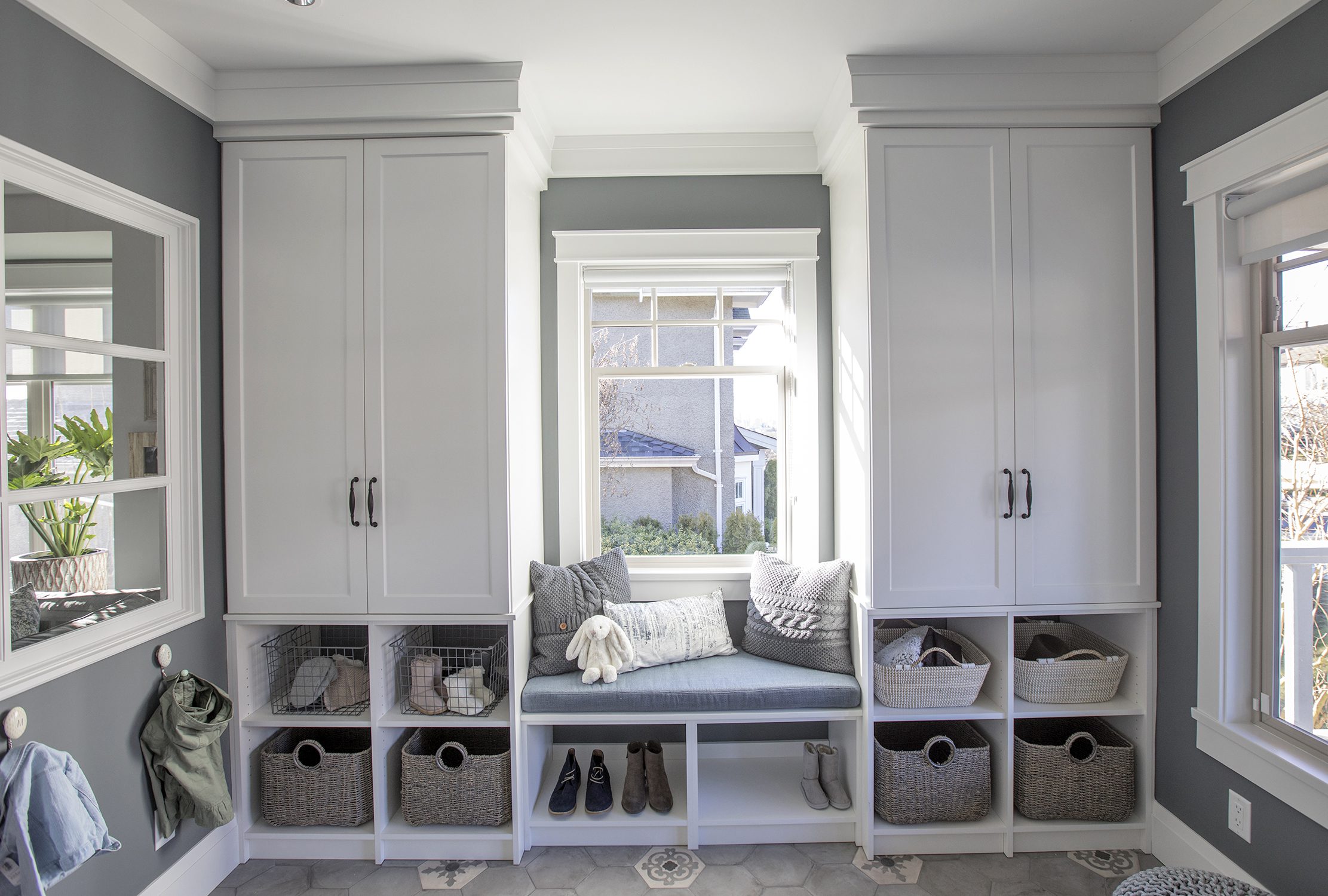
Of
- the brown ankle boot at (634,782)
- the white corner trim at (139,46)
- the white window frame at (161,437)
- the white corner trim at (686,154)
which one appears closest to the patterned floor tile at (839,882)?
the brown ankle boot at (634,782)

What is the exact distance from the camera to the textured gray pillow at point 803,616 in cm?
246

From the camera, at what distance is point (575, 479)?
2.86 m

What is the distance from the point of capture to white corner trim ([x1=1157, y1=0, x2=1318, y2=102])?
179 centimetres

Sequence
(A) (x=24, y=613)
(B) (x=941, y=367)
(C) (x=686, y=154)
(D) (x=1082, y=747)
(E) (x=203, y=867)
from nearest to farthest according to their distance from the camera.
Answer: (A) (x=24, y=613)
(E) (x=203, y=867)
(B) (x=941, y=367)
(D) (x=1082, y=747)
(C) (x=686, y=154)

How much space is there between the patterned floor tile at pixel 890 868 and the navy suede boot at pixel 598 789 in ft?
2.75

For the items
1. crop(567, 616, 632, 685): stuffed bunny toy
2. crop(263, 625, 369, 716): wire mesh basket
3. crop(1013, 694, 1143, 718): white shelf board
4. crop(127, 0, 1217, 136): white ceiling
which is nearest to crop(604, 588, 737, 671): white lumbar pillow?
crop(567, 616, 632, 685): stuffed bunny toy

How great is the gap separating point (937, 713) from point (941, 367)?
114 cm

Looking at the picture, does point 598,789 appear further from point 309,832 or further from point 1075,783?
point 1075,783

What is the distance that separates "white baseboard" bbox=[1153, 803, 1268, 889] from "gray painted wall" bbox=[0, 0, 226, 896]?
302 cm

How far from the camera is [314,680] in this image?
243cm

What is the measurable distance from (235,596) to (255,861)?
0.89 meters

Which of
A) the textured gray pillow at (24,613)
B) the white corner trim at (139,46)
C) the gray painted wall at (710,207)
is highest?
the white corner trim at (139,46)

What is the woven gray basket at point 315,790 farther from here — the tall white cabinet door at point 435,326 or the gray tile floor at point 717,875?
the tall white cabinet door at point 435,326

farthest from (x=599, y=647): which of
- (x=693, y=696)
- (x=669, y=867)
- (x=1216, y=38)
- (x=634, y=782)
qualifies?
(x=1216, y=38)
